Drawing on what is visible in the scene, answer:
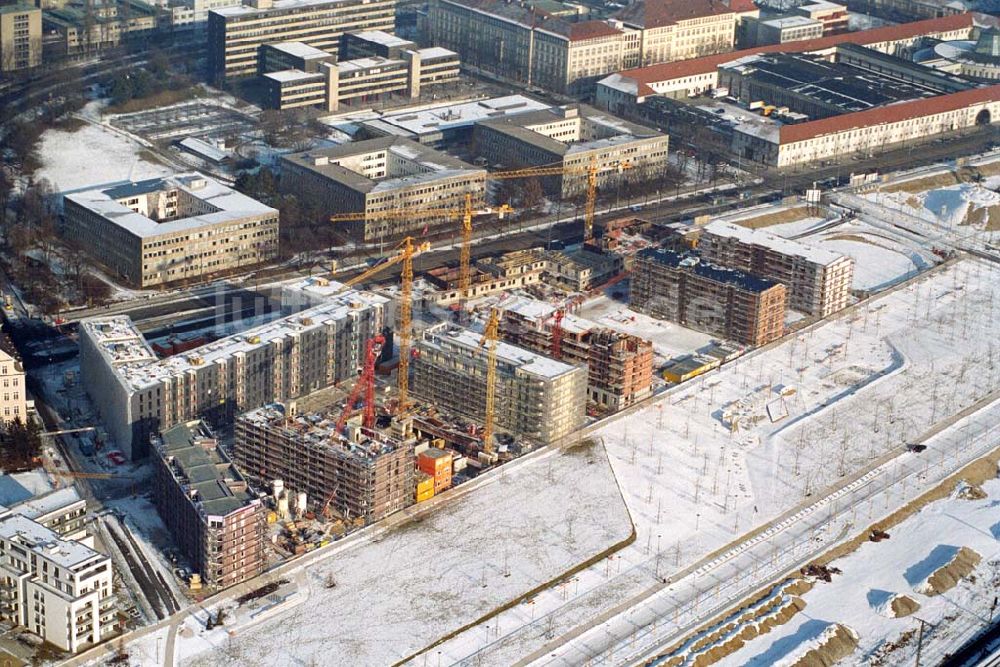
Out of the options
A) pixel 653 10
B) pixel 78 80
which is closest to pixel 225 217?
pixel 78 80

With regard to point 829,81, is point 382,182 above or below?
below

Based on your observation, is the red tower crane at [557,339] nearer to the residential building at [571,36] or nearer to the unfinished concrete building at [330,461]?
the unfinished concrete building at [330,461]

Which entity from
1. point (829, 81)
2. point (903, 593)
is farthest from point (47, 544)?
point (829, 81)

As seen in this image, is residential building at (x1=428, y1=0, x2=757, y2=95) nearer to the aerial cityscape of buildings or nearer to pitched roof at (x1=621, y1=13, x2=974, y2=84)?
the aerial cityscape of buildings

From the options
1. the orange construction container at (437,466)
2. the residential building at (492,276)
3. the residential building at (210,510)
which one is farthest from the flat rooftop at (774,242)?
the residential building at (210,510)

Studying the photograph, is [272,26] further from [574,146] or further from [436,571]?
[436,571]

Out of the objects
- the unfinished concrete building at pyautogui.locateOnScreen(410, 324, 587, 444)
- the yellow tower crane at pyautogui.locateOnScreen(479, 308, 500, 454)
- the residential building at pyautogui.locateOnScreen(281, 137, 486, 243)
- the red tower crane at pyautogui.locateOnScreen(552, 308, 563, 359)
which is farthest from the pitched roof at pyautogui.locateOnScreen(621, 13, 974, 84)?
the unfinished concrete building at pyautogui.locateOnScreen(410, 324, 587, 444)
